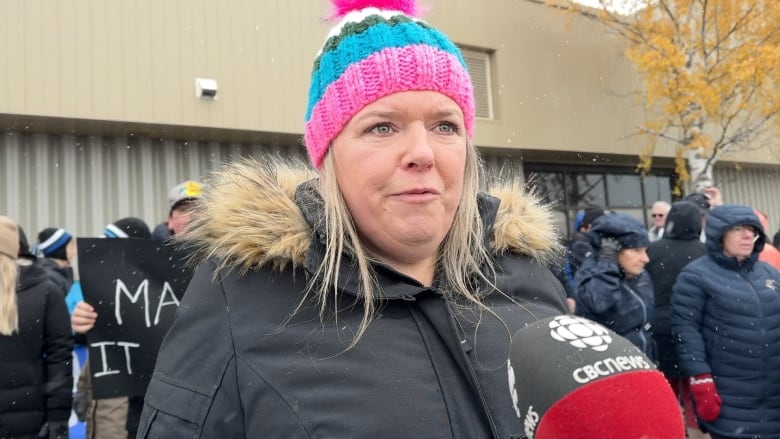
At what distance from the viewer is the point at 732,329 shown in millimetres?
4180

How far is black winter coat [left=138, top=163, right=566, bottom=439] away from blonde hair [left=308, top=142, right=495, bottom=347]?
0.03 metres

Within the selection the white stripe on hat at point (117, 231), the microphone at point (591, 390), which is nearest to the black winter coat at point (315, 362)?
the microphone at point (591, 390)

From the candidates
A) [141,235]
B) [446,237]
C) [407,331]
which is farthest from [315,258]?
[141,235]

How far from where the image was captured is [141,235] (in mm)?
4461

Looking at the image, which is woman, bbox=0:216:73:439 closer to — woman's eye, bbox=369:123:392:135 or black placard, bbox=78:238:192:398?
black placard, bbox=78:238:192:398

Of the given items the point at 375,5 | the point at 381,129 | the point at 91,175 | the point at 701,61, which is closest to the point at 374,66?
the point at 381,129

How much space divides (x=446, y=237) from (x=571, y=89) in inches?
474

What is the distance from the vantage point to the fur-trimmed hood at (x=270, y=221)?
159 cm

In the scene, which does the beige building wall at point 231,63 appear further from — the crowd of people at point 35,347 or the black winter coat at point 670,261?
the black winter coat at point 670,261

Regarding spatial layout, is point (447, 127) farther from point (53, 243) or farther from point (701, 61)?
point (701, 61)

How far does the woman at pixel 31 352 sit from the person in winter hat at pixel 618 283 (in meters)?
3.38

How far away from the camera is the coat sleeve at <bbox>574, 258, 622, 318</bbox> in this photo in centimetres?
446

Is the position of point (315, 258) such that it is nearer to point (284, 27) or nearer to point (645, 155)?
point (284, 27)

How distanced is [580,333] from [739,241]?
13.0 ft
